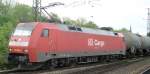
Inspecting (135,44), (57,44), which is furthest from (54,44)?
(135,44)

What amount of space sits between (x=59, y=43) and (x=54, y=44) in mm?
684

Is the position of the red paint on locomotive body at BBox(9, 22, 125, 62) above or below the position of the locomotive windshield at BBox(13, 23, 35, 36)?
below

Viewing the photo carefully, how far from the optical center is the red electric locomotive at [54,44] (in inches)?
909

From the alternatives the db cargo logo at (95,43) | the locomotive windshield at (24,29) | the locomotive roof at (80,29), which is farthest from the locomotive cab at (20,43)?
the db cargo logo at (95,43)

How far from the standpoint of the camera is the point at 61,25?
26125 mm

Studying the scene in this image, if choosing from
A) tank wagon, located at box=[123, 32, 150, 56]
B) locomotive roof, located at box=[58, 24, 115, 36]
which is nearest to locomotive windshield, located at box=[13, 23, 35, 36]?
locomotive roof, located at box=[58, 24, 115, 36]

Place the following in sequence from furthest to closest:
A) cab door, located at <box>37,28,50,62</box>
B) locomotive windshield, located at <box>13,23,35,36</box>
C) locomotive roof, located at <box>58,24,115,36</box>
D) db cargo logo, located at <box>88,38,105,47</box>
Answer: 1. db cargo logo, located at <box>88,38,105,47</box>
2. locomotive roof, located at <box>58,24,115,36</box>
3. locomotive windshield, located at <box>13,23,35,36</box>
4. cab door, located at <box>37,28,50,62</box>

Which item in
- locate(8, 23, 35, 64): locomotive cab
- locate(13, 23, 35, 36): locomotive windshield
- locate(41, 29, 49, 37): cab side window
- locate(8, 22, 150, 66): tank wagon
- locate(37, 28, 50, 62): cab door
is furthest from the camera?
locate(41, 29, 49, 37): cab side window

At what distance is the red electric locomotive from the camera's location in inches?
909

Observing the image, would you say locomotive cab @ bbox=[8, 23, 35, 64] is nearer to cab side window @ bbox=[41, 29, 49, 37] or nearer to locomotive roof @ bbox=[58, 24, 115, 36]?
cab side window @ bbox=[41, 29, 49, 37]

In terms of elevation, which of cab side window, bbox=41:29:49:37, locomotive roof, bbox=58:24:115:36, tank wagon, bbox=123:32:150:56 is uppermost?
locomotive roof, bbox=58:24:115:36

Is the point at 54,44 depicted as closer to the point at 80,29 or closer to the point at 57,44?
the point at 57,44

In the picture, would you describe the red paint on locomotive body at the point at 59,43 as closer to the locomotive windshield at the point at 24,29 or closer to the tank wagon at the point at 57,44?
the tank wagon at the point at 57,44

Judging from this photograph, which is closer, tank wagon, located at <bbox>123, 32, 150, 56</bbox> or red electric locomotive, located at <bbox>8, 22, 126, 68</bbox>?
red electric locomotive, located at <bbox>8, 22, 126, 68</bbox>
